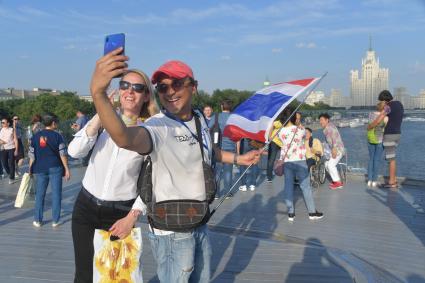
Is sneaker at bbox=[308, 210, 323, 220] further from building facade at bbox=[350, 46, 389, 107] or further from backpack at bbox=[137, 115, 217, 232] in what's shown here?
building facade at bbox=[350, 46, 389, 107]

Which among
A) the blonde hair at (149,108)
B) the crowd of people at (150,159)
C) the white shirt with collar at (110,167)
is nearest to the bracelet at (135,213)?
the crowd of people at (150,159)

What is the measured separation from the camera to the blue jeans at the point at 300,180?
717 cm

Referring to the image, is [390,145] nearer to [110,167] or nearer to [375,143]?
[375,143]

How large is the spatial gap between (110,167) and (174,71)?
908 millimetres

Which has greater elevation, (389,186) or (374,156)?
(374,156)

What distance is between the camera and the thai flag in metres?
3.86

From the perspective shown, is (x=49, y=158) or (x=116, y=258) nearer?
(x=116, y=258)

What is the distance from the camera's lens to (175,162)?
8.05ft

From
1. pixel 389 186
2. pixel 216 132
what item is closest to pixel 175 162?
pixel 216 132

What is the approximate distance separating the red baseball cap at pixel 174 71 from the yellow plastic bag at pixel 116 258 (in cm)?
104

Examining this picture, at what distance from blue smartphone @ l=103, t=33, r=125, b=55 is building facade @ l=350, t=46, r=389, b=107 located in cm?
9699

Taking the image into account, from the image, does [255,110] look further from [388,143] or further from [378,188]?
[378,188]

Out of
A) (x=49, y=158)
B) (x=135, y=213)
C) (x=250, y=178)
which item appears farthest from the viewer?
(x=250, y=178)

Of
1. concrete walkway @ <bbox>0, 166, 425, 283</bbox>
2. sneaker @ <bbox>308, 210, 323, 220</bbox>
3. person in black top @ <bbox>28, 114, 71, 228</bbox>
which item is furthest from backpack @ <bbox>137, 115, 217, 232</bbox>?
sneaker @ <bbox>308, 210, 323, 220</bbox>
